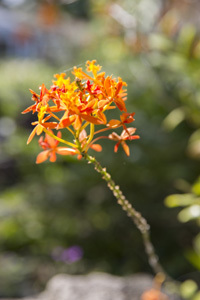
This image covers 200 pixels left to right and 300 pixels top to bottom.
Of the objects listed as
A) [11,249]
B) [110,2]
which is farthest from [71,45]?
[11,249]

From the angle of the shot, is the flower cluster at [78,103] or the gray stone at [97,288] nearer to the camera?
the flower cluster at [78,103]

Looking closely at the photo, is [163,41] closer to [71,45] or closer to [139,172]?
[139,172]

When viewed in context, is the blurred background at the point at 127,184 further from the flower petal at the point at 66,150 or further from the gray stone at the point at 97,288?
the flower petal at the point at 66,150

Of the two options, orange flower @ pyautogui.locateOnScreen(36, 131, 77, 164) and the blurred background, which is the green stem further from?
the blurred background

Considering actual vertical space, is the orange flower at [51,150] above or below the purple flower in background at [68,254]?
below

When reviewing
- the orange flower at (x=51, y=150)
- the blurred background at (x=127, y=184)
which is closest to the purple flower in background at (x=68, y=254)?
the blurred background at (x=127, y=184)

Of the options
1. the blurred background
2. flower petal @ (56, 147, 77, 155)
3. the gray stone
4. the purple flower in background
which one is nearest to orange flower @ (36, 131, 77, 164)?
flower petal @ (56, 147, 77, 155)

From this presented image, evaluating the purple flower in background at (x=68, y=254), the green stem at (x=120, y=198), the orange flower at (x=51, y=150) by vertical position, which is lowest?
the green stem at (x=120, y=198)
